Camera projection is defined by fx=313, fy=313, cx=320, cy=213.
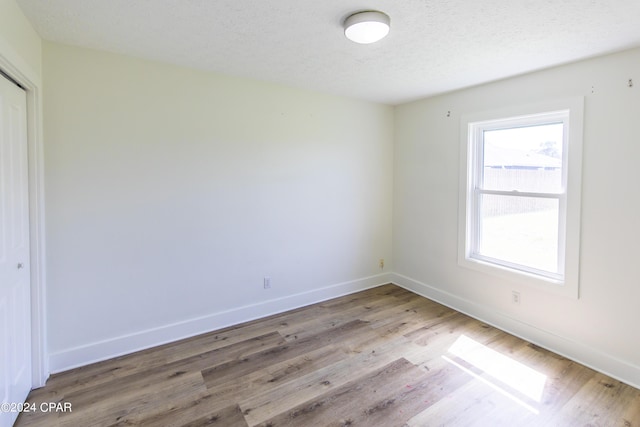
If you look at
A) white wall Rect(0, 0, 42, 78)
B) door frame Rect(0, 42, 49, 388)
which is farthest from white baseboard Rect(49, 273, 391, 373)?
white wall Rect(0, 0, 42, 78)

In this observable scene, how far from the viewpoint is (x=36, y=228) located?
209cm

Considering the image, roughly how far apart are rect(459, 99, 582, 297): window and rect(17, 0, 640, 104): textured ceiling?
1.59 feet

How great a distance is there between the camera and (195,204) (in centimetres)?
283

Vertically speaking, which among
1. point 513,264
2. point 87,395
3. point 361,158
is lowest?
point 87,395

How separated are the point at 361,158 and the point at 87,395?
336 cm

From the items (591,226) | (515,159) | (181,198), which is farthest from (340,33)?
(591,226)

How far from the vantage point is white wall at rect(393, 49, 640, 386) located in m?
2.24

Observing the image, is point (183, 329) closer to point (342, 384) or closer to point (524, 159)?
point (342, 384)

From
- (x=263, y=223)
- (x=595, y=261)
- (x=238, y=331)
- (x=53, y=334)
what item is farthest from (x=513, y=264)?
(x=53, y=334)

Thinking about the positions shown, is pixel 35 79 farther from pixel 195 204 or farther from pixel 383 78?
pixel 383 78

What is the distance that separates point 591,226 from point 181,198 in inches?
132

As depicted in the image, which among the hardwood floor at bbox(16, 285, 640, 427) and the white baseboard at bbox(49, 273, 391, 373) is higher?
the white baseboard at bbox(49, 273, 391, 373)

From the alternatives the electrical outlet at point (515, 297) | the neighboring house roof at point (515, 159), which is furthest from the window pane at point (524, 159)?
the electrical outlet at point (515, 297)

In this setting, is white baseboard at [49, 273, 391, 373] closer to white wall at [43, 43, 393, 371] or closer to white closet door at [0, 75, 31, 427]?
white wall at [43, 43, 393, 371]
